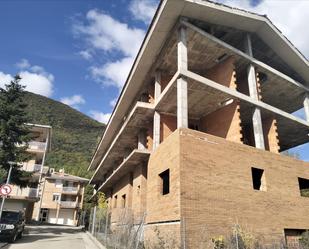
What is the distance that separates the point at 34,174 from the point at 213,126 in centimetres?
2734

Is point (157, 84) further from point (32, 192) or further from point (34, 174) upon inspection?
point (32, 192)

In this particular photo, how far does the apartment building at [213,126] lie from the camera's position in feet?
40.7

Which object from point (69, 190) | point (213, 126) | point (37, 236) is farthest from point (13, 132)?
point (69, 190)

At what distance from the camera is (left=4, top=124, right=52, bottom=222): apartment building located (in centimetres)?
3634

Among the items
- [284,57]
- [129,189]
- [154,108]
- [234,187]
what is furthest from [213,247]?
[284,57]

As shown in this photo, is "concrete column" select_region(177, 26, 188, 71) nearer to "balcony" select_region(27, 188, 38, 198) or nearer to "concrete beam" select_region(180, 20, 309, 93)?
"concrete beam" select_region(180, 20, 309, 93)

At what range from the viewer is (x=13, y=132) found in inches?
939

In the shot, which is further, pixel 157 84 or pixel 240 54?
pixel 157 84

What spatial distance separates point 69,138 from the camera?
11319 cm

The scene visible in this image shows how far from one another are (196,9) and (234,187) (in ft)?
28.9

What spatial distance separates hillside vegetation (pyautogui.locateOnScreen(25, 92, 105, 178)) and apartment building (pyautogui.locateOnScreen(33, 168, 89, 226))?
10215 millimetres

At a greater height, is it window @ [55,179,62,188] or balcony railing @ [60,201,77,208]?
window @ [55,179,62,188]

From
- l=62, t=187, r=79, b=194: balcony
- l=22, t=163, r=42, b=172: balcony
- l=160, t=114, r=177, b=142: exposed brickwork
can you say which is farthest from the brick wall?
l=62, t=187, r=79, b=194: balcony

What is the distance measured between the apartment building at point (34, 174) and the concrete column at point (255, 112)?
79.5 feet
